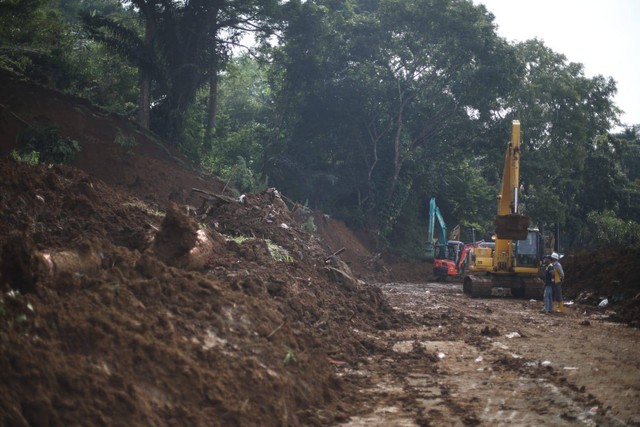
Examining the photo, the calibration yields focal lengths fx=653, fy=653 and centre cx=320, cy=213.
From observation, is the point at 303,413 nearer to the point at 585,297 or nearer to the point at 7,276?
the point at 7,276

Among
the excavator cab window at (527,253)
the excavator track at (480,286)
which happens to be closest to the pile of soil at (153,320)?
the excavator track at (480,286)

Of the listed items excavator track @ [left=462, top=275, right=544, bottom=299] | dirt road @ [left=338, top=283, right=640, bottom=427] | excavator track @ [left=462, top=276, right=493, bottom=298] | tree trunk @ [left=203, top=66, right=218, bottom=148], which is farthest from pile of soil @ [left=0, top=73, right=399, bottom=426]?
tree trunk @ [left=203, top=66, right=218, bottom=148]

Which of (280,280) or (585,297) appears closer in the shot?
(280,280)

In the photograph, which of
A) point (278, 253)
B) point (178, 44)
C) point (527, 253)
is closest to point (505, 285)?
point (527, 253)

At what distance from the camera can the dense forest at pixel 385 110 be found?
31.2m

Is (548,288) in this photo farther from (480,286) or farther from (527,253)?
(527,253)

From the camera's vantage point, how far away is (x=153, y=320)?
6.62 metres

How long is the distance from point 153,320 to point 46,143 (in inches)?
655

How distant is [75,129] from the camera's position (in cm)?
2509

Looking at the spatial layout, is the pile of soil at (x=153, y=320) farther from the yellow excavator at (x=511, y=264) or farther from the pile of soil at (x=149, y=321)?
the yellow excavator at (x=511, y=264)

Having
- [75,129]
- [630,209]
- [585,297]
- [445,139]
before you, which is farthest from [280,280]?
[630,209]

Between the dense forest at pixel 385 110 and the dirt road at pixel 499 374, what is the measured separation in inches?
708

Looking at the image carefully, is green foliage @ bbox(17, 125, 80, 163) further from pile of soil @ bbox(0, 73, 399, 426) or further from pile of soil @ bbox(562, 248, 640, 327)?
pile of soil @ bbox(562, 248, 640, 327)

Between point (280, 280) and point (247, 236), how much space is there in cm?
436
